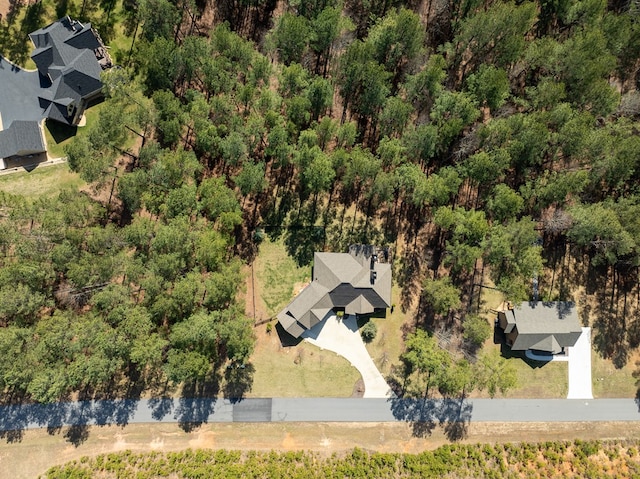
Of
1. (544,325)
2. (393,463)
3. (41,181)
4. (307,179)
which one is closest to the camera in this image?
(307,179)

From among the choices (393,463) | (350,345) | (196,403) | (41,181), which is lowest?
(393,463)

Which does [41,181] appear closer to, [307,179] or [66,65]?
[66,65]

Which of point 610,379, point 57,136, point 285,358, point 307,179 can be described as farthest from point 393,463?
point 57,136

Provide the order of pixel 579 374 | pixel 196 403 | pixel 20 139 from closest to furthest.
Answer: pixel 196 403
pixel 20 139
pixel 579 374

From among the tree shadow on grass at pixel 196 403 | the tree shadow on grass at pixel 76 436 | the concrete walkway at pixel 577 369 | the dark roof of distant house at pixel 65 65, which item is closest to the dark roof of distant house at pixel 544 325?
the concrete walkway at pixel 577 369

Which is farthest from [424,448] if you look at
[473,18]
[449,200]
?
[473,18]

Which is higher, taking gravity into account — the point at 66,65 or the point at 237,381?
the point at 66,65
